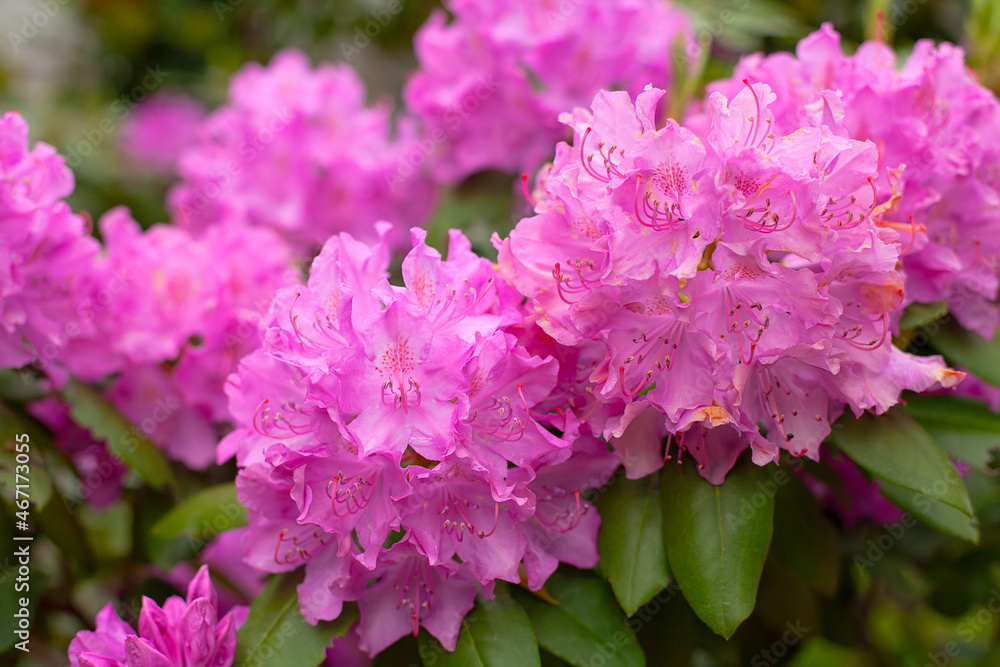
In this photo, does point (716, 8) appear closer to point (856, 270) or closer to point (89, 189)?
point (856, 270)

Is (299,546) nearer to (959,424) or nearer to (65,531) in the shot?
(65,531)

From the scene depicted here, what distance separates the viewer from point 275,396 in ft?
3.36

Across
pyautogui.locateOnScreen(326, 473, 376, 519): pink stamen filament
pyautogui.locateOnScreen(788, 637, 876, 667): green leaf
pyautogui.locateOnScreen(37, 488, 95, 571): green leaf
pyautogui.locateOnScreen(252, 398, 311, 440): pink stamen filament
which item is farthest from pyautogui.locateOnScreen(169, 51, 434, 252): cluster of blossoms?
pyautogui.locateOnScreen(788, 637, 876, 667): green leaf

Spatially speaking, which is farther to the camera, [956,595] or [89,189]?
[89,189]

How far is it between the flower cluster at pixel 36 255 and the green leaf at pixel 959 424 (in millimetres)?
1247

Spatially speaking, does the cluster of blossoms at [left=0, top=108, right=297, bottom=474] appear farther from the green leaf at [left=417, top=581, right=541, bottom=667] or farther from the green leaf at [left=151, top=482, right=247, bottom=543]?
the green leaf at [left=417, top=581, right=541, bottom=667]

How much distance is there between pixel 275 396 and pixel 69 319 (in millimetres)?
502

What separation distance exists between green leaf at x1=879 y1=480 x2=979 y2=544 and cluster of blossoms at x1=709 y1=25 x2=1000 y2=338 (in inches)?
10.1

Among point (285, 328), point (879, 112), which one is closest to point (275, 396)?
point (285, 328)

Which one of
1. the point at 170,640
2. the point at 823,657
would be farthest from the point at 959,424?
the point at 823,657

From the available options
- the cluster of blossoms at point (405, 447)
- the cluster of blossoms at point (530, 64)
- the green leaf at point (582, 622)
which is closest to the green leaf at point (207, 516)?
the cluster of blossoms at point (405, 447)

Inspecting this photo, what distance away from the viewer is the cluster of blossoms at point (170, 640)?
0.95 meters

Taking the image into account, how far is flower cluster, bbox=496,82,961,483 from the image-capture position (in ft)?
2.91

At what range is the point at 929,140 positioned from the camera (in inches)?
43.9
